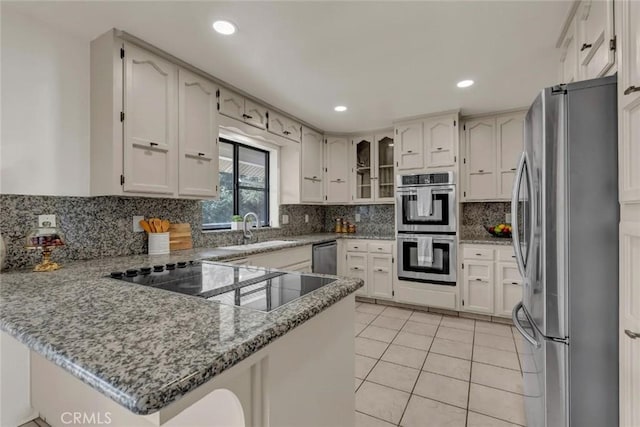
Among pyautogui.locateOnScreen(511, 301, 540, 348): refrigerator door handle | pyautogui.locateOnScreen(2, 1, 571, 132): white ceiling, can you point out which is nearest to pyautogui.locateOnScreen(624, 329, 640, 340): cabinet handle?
pyautogui.locateOnScreen(511, 301, 540, 348): refrigerator door handle

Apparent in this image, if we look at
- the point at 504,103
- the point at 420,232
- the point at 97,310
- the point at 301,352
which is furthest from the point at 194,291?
the point at 504,103

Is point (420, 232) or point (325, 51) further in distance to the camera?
point (420, 232)

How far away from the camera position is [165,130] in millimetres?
2119

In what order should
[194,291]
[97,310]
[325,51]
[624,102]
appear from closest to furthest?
[97,310] → [624,102] → [194,291] → [325,51]

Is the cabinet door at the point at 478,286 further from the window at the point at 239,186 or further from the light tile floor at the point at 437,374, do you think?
the window at the point at 239,186

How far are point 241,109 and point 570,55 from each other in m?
2.51

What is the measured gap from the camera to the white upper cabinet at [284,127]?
3.19m

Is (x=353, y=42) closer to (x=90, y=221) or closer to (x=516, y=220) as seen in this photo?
(x=516, y=220)

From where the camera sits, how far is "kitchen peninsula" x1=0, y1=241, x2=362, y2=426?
560 millimetres

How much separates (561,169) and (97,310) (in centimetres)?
179

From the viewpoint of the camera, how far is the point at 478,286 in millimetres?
3172

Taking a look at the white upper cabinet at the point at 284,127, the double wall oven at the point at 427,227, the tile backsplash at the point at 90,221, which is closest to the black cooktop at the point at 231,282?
the tile backsplash at the point at 90,221

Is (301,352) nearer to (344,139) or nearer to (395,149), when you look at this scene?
(395,149)

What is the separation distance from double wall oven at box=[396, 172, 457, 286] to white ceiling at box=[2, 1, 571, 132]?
3.24 ft
